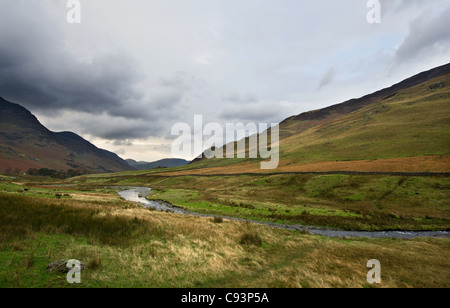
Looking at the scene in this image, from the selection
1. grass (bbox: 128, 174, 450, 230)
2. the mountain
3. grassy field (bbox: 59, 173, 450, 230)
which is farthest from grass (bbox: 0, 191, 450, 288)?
the mountain

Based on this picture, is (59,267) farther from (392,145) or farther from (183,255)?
(392,145)

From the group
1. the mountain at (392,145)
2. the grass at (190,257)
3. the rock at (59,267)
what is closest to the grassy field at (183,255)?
the grass at (190,257)

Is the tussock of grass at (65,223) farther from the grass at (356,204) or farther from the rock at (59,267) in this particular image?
the grass at (356,204)

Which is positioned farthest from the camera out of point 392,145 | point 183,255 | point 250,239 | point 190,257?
point 392,145

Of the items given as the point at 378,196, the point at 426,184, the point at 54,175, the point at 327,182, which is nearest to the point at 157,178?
the point at 327,182

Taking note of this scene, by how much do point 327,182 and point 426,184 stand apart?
1990 cm

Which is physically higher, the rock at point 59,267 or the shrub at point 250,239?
the rock at point 59,267

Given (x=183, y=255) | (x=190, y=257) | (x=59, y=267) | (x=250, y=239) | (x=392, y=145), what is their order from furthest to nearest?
(x=392, y=145) < (x=250, y=239) < (x=183, y=255) < (x=190, y=257) < (x=59, y=267)

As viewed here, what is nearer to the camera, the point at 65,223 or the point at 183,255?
the point at 183,255

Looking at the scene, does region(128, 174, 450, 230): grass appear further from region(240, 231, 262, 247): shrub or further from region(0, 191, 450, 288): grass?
region(240, 231, 262, 247): shrub

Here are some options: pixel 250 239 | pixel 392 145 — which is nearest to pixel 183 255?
pixel 250 239
